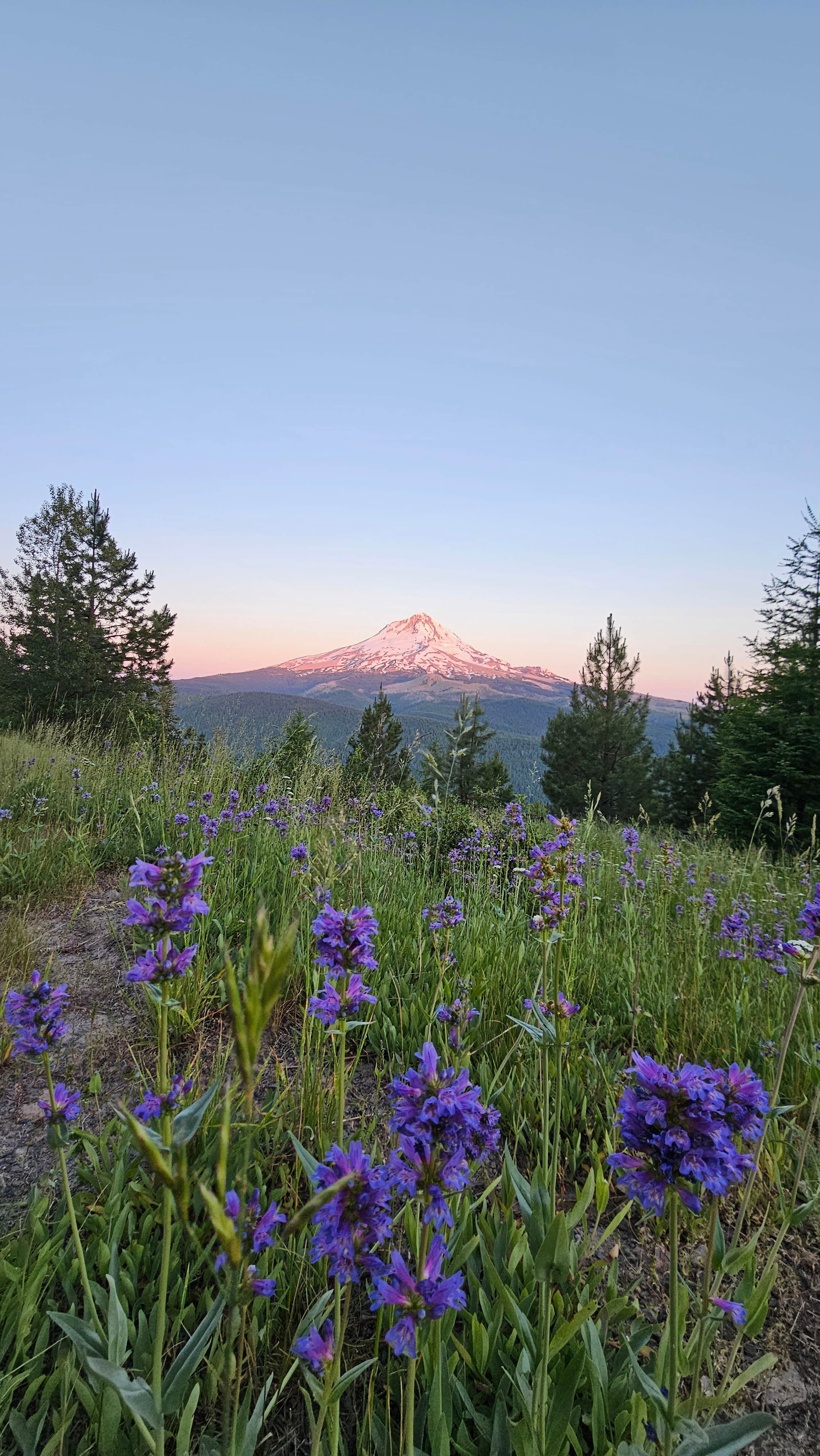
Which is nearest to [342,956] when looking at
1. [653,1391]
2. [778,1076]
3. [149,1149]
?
[149,1149]

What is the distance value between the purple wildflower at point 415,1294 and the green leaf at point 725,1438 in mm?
614

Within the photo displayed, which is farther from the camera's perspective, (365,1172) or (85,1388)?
(85,1388)

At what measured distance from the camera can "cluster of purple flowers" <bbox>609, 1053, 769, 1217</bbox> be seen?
43.3 inches

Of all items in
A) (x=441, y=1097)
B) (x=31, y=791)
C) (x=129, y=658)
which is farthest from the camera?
(x=129, y=658)

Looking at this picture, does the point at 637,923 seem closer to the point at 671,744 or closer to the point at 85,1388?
the point at 85,1388

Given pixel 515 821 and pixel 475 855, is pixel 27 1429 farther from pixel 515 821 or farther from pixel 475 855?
pixel 475 855

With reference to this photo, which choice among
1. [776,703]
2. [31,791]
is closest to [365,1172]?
[31,791]

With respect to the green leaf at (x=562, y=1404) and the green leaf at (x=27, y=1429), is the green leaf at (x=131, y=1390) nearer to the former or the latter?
the green leaf at (x=27, y=1429)

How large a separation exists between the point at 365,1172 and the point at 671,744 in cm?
3573

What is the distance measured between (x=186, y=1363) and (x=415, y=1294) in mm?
466

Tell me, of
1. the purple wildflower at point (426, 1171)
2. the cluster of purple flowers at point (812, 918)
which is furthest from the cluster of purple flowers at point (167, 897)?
the cluster of purple flowers at point (812, 918)

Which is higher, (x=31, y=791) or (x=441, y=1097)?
(x=441, y=1097)

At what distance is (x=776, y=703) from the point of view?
17141 millimetres

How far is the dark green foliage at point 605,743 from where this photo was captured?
34656 mm
